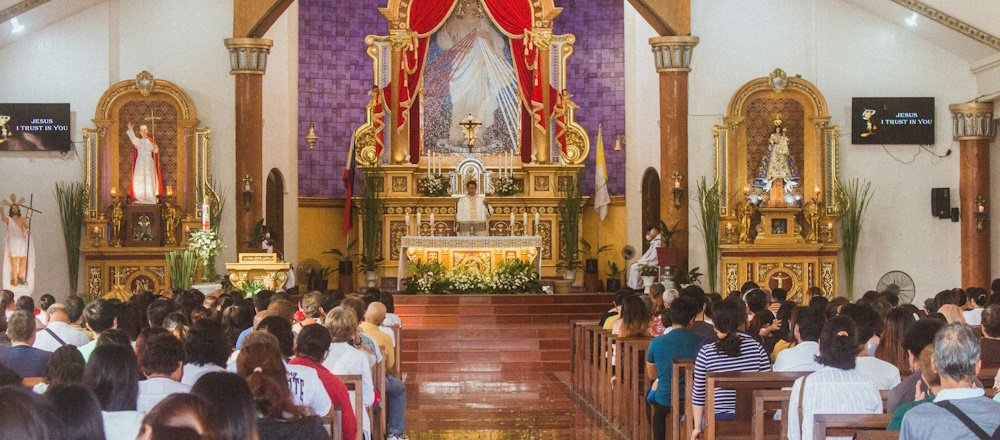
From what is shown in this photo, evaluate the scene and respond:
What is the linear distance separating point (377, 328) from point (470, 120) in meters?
12.7

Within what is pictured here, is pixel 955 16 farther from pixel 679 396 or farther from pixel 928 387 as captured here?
pixel 928 387

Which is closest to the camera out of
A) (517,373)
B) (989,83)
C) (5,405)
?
(5,405)

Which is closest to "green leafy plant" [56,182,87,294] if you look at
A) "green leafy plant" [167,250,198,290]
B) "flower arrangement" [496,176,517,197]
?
"green leafy plant" [167,250,198,290]

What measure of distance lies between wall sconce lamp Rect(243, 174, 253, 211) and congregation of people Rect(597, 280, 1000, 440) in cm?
791

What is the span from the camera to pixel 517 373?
14695 millimetres

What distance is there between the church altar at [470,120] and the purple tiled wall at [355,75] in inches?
37.4

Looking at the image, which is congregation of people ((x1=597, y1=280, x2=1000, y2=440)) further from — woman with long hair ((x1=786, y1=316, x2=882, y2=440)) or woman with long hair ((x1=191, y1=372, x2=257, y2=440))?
woman with long hair ((x1=191, y1=372, x2=257, y2=440))

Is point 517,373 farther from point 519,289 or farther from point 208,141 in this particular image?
point 208,141

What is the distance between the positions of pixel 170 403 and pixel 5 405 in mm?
431

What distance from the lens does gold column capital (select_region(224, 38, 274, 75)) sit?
17.7m

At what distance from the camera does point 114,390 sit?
14.2ft

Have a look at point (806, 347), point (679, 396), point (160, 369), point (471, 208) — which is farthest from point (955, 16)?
point (160, 369)

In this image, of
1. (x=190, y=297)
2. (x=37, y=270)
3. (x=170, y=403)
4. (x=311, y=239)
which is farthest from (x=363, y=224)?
(x=170, y=403)

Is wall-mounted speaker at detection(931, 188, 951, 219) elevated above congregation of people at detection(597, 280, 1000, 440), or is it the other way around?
wall-mounted speaker at detection(931, 188, 951, 219)
